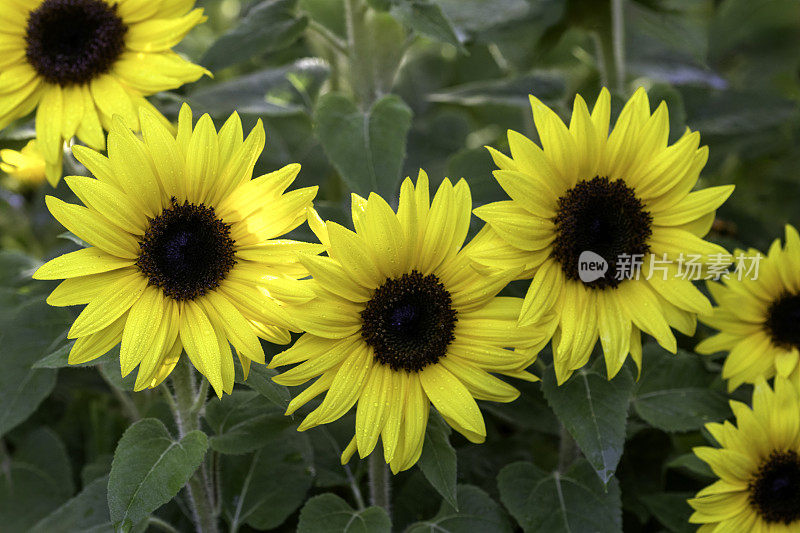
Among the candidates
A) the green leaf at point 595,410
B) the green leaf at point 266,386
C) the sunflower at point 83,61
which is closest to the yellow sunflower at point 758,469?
the green leaf at point 595,410

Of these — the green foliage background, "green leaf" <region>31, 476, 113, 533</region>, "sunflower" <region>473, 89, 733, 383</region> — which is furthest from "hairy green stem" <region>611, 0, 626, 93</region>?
"green leaf" <region>31, 476, 113, 533</region>

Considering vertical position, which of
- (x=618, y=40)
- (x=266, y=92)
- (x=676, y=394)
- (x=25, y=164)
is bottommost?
(x=676, y=394)

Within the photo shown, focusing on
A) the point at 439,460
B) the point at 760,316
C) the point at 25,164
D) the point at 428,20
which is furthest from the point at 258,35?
the point at 760,316

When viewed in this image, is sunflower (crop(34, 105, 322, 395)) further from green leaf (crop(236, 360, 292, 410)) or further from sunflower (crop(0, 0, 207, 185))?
sunflower (crop(0, 0, 207, 185))

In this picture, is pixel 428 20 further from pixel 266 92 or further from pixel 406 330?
pixel 406 330

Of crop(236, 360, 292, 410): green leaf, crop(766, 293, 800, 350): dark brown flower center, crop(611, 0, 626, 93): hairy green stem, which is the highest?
crop(611, 0, 626, 93): hairy green stem

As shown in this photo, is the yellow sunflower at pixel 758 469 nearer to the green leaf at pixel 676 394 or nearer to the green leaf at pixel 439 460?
the green leaf at pixel 676 394

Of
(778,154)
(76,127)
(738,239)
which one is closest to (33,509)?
(76,127)
